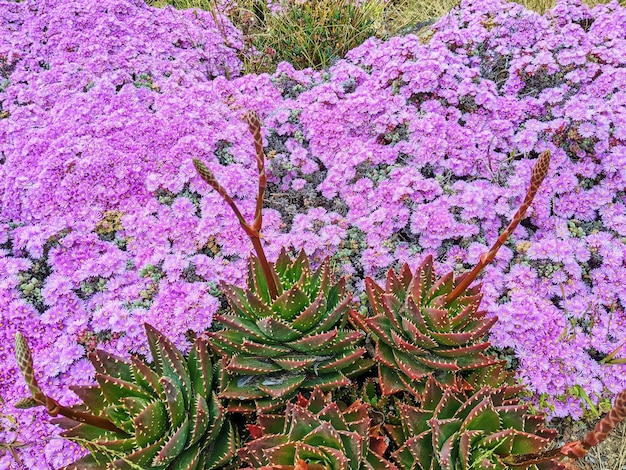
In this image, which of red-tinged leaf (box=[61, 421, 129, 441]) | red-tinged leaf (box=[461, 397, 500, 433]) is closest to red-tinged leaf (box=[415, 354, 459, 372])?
red-tinged leaf (box=[461, 397, 500, 433])

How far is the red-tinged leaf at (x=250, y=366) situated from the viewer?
6.85 feet

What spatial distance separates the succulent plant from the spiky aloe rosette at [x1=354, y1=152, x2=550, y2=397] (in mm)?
127

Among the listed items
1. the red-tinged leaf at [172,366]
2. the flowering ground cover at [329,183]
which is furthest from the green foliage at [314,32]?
the red-tinged leaf at [172,366]

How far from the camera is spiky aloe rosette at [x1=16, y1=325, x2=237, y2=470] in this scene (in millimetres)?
1893

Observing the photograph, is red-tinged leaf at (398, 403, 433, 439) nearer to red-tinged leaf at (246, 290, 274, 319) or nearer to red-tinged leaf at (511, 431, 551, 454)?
red-tinged leaf at (511, 431, 551, 454)

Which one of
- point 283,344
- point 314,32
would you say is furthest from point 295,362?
point 314,32

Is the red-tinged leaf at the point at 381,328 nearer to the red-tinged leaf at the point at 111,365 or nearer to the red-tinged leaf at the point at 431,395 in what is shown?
the red-tinged leaf at the point at 431,395

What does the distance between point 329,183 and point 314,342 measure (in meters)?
1.58

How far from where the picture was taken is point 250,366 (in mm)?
2109

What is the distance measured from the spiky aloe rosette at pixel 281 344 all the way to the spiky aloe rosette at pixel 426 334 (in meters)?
0.14

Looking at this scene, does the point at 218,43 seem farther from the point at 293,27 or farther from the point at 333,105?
the point at 333,105

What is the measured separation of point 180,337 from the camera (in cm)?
265

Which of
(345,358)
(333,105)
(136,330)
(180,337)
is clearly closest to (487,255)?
(345,358)

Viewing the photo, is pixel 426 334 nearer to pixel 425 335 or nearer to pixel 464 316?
pixel 425 335
